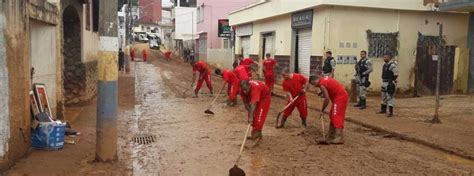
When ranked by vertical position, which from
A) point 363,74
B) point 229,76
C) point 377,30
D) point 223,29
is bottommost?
point 229,76

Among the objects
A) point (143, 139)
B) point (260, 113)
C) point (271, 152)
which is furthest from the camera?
point (143, 139)

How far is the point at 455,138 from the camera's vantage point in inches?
359

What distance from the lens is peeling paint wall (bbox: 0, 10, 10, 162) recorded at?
6.22 meters

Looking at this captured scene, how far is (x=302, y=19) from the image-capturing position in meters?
19.4

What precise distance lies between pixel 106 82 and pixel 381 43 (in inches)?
511

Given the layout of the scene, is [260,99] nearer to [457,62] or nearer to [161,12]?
[457,62]

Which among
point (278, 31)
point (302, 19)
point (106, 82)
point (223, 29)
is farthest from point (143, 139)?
point (223, 29)

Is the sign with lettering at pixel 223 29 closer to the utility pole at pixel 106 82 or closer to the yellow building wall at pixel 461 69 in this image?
the yellow building wall at pixel 461 69

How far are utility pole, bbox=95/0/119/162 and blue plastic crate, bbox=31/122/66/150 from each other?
0.97 metres

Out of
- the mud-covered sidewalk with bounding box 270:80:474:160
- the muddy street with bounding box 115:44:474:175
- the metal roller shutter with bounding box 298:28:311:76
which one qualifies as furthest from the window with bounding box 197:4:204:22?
the muddy street with bounding box 115:44:474:175

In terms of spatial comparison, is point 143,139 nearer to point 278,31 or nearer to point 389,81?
point 389,81

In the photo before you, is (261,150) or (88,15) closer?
(261,150)

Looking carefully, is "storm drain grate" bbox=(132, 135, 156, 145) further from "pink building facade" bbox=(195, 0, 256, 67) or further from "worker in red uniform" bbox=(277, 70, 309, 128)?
"pink building facade" bbox=(195, 0, 256, 67)

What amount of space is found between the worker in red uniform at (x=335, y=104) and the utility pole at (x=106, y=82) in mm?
3520
